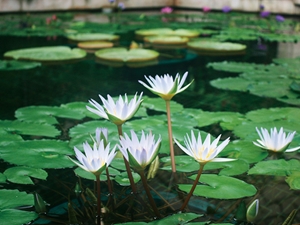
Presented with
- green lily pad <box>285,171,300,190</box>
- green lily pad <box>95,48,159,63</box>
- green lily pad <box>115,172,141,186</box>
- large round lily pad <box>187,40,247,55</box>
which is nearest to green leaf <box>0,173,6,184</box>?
green lily pad <box>115,172,141,186</box>

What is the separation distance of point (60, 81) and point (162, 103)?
795 mm

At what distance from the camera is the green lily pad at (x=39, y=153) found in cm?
111

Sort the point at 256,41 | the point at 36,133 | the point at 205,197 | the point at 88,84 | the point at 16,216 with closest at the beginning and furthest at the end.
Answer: the point at 16,216 < the point at 205,197 < the point at 36,133 < the point at 88,84 < the point at 256,41

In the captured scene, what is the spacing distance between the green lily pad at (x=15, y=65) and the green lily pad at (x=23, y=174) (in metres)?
1.53

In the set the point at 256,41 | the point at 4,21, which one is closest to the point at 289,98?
the point at 256,41

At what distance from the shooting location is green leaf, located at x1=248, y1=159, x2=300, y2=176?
109 cm

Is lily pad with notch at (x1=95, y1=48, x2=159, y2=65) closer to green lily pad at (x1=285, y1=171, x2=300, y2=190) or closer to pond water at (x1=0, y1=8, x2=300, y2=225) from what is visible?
pond water at (x1=0, y1=8, x2=300, y2=225)

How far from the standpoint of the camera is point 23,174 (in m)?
1.05

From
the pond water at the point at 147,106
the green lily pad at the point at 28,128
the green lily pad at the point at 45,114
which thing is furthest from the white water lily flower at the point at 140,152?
the green lily pad at the point at 45,114

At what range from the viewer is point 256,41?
403 cm

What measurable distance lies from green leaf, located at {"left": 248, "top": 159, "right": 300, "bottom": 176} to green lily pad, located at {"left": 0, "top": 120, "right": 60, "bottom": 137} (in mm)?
690

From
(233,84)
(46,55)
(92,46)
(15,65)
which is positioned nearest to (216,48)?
(92,46)

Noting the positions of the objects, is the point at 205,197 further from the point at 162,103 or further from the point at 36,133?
the point at 162,103

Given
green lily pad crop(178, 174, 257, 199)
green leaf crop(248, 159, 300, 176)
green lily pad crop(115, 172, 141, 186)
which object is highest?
green leaf crop(248, 159, 300, 176)
